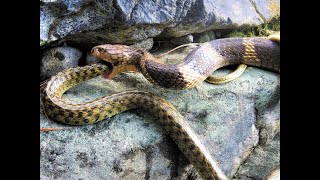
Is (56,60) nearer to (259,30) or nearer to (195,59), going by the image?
(195,59)

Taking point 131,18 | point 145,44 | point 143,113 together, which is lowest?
point 143,113

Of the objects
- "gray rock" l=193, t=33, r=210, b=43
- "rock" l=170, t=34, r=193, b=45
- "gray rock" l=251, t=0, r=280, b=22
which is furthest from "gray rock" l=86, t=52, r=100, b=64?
"gray rock" l=251, t=0, r=280, b=22

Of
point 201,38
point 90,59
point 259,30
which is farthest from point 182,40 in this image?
point 90,59

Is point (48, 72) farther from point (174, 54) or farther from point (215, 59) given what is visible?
point (215, 59)

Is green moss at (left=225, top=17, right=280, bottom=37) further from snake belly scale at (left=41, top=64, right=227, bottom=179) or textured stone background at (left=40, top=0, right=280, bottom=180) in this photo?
snake belly scale at (left=41, top=64, right=227, bottom=179)
